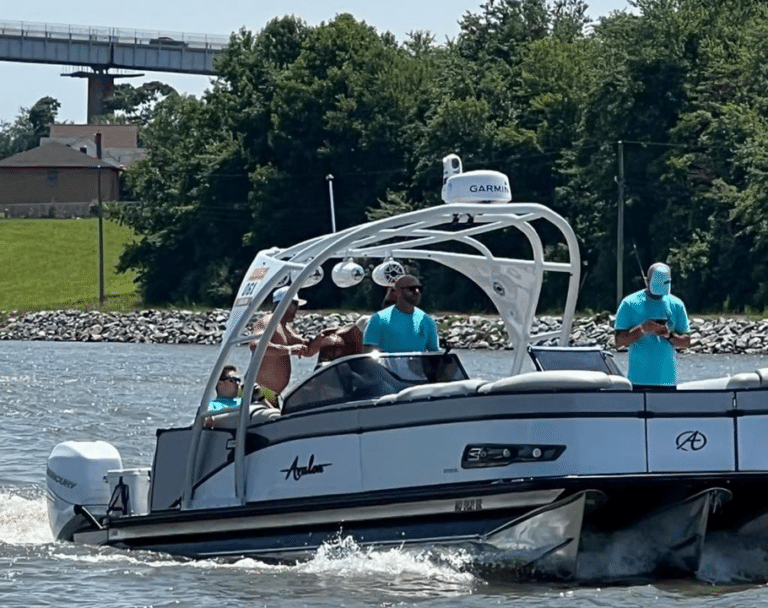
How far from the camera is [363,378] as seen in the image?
1188 centimetres

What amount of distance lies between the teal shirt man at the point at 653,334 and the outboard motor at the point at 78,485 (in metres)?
4.04

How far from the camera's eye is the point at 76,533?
44.6ft

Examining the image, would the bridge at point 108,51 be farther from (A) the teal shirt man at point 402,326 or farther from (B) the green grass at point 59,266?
(A) the teal shirt man at point 402,326

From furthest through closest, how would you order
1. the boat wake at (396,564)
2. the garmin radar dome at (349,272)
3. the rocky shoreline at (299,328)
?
the rocky shoreline at (299,328) → the garmin radar dome at (349,272) → the boat wake at (396,564)

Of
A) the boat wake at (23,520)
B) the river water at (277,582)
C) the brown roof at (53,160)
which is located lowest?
the boat wake at (23,520)

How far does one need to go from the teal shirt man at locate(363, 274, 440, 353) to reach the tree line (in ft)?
128

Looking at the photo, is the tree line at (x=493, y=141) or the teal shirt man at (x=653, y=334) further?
the tree line at (x=493, y=141)

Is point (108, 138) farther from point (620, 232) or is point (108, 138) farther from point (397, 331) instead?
point (397, 331)

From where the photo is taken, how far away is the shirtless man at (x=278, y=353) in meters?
12.9

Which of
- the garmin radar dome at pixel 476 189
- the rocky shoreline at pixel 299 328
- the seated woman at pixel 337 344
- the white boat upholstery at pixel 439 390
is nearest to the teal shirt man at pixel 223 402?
the seated woman at pixel 337 344

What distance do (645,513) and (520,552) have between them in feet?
2.60

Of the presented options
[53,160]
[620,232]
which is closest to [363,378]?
[620,232]

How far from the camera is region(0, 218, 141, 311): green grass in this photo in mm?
69500

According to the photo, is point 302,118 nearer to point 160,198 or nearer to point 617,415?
point 160,198
